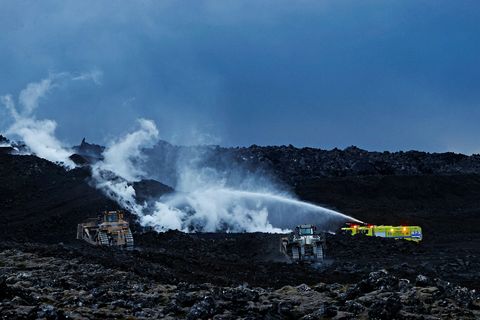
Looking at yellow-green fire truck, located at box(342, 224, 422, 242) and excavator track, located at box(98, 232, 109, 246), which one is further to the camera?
yellow-green fire truck, located at box(342, 224, 422, 242)

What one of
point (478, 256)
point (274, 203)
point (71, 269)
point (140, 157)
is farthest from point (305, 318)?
point (140, 157)

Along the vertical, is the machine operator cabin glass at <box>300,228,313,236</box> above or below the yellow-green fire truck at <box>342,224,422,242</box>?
below

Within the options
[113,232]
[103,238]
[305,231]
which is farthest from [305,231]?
[103,238]

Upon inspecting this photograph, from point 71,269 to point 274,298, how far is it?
13.8 metres

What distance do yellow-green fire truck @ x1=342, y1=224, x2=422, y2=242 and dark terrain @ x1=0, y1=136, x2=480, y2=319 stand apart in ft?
5.84

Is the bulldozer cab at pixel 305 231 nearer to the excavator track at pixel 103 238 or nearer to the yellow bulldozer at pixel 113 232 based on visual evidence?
the yellow bulldozer at pixel 113 232

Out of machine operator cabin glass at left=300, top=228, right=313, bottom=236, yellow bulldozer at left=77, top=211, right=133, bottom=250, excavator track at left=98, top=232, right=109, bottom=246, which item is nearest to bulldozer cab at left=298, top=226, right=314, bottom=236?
machine operator cabin glass at left=300, top=228, right=313, bottom=236

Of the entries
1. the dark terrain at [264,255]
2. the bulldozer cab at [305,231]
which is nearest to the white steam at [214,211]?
the dark terrain at [264,255]

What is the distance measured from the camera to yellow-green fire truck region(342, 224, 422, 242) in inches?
2211

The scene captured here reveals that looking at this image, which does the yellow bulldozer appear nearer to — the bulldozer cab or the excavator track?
the excavator track

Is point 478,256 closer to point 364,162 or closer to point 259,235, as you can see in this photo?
point 259,235

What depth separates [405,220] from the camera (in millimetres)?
69875

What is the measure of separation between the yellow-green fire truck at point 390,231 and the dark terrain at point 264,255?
5.84 ft

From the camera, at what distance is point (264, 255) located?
4775 cm
